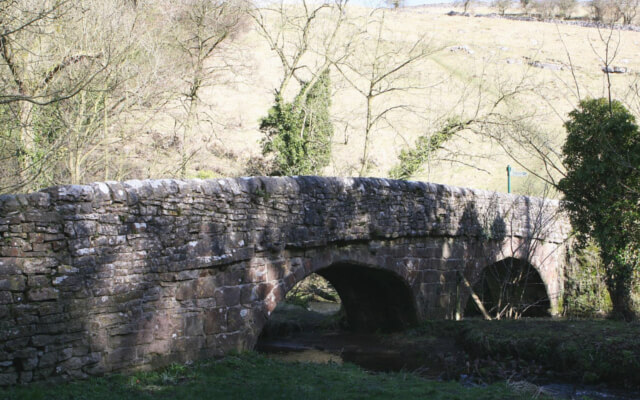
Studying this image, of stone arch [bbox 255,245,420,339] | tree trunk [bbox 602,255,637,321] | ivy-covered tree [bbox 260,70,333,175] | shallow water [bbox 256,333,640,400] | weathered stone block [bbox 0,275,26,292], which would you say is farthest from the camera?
ivy-covered tree [bbox 260,70,333,175]

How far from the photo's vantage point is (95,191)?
6512 millimetres

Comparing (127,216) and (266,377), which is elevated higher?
(127,216)

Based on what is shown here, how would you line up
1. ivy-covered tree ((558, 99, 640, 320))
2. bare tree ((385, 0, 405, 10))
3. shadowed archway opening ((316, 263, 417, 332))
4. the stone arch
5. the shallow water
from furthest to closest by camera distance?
bare tree ((385, 0, 405, 10)) → shadowed archway opening ((316, 263, 417, 332)) → ivy-covered tree ((558, 99, 640, 320)) → the stone arch → the shallow water

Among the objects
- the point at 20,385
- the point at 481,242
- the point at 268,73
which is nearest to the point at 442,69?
the point at 268,73

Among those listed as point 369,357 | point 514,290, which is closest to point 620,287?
point 514,290

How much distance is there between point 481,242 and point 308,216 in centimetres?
561

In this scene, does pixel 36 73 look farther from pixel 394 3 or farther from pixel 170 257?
pixel 394 3

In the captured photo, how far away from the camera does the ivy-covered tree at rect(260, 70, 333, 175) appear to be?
744 inches

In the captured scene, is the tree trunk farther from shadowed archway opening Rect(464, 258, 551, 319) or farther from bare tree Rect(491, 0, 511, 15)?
bare tree Rect(491, 0, 511, 15)

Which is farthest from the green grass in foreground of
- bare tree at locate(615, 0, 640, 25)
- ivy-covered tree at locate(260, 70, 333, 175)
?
ivy-covered tree at locate(260, 70, 333, 175)

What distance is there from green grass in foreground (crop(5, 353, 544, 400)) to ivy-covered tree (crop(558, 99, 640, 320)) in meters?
5.59

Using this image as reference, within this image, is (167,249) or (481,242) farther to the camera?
(481,242)

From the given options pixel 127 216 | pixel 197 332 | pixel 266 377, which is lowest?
pixel 266 377

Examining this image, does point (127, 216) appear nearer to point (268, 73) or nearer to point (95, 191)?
point (95, 191)
